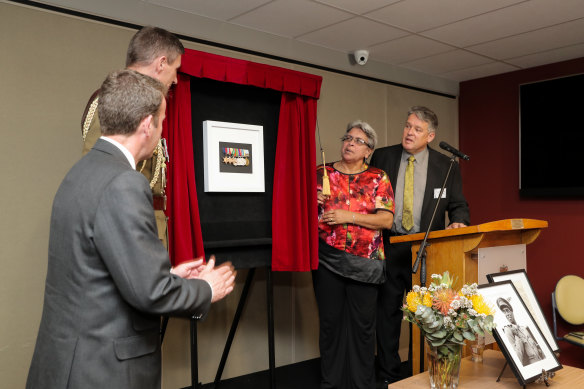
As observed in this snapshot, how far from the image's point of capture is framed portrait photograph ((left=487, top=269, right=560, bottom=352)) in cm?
195

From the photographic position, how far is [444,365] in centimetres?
171

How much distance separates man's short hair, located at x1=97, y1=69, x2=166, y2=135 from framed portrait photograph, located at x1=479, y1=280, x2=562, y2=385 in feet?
4.18

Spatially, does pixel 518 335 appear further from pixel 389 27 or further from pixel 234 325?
pixel 389 27

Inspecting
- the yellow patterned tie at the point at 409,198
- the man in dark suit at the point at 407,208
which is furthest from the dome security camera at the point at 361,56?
the yellow patterned tie at the point at 409,198

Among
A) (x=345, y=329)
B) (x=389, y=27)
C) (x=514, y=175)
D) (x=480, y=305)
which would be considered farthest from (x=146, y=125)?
(x=514, y=175)

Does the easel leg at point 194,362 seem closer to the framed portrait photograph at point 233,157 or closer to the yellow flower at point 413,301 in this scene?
the framed portrait photograph at point 233,157

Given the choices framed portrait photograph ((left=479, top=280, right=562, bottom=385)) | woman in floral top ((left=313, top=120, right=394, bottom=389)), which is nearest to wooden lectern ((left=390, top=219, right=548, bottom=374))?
framed portrait photograph ((left=479, top=280, right=562, bottom=385))

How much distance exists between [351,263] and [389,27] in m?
1.73

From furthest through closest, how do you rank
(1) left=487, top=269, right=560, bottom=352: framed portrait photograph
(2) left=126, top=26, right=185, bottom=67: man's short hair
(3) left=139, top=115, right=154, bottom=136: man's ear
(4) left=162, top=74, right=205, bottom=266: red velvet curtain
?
1. (4) left=162, top=74, right=205, bottom=266: red velvet curtain
2. (2) left=126, top=26, right=185, bottom=67: man's short hair
3. (1) left=487, top=269, right=560, bottom=352: framed portrait photograph
4. (3) left=139, top=115, right=154, bottom=136: man's ear

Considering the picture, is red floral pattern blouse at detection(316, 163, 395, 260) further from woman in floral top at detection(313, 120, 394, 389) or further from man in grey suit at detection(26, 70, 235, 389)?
man in grey suit at detection(26, 70, 235, 389)

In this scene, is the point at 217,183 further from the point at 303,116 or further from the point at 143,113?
the point at 143,113

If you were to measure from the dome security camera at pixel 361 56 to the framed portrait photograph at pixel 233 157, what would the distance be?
5.92 ft

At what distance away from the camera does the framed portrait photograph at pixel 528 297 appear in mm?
1951

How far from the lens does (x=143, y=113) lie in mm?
1400
